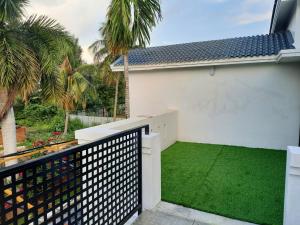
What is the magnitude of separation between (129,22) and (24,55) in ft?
11.3

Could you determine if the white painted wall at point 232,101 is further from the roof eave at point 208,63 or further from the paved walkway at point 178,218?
the paved walkway at point 178,218

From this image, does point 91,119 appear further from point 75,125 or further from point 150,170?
point 150,170

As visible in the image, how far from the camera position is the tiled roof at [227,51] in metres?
6.75

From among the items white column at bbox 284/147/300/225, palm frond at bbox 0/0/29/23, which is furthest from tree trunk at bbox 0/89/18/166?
white column at bbox 284/147/300/225

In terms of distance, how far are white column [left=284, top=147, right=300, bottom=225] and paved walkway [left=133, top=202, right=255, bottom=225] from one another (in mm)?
673

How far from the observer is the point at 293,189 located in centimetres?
247

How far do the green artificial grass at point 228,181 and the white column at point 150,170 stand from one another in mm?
436

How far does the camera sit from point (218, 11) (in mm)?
12359

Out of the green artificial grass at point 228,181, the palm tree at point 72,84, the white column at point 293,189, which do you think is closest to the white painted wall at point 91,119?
the palm tree at point 72,84

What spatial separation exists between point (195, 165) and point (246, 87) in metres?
3.21

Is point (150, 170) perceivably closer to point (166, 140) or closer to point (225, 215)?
point (225, 215)

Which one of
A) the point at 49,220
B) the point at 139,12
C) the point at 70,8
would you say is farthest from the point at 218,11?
the point at 49,220

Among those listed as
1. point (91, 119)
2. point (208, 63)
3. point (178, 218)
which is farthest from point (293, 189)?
point (91, 119)

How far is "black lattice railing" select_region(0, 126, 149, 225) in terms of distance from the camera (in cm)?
162
